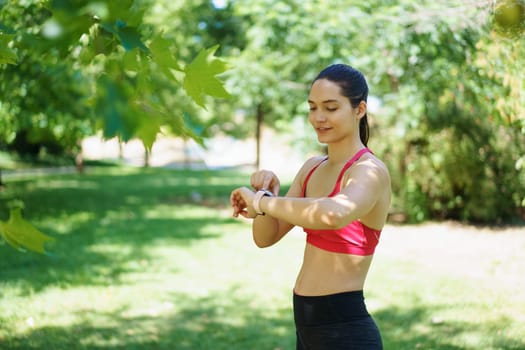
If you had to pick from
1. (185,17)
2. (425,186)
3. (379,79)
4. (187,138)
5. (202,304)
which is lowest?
(202,304)

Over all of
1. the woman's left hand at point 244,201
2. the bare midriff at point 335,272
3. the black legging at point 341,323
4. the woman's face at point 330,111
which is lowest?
the black legging at point 341,323

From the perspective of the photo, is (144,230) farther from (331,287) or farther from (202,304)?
(331,287)

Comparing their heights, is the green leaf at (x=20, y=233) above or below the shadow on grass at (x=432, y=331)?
above

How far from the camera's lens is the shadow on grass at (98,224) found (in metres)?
6.91

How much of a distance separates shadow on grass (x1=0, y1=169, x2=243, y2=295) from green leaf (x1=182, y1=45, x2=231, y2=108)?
35 centimetres

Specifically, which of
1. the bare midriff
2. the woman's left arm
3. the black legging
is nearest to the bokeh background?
the woman's left arm

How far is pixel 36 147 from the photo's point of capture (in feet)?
87.4

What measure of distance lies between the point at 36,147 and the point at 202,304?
76.0ft

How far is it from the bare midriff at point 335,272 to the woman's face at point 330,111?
0.45 metres

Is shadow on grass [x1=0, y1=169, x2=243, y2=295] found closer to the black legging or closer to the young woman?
the young woman

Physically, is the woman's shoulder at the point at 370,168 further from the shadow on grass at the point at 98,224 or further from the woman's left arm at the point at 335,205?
the shadow on grass at the point at 98,224

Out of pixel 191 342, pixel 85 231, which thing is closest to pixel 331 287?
pixel 191 342

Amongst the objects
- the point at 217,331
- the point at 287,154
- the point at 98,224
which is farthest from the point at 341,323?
the point at 287,154

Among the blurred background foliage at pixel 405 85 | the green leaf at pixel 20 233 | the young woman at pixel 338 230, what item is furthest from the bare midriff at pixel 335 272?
the blurred background foliage at pixel 405 85
